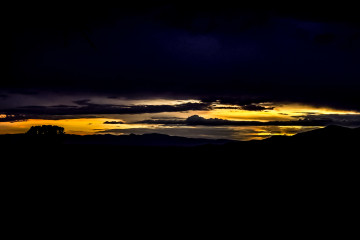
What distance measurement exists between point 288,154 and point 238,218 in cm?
1373

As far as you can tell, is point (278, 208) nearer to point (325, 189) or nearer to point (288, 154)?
point (325, 189)

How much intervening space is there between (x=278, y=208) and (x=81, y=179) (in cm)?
994

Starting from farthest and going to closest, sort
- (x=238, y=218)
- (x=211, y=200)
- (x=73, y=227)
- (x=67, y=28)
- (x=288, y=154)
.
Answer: (x=288, y=154) → (x=211, y=200) → (x=238, y=218) → (x=73, y=227) → (x=67, y=28)

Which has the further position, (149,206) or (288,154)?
(288,154)

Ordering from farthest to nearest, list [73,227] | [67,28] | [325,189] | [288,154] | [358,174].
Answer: [288,154], [358,174], [325,189], [73,227], [67,28]

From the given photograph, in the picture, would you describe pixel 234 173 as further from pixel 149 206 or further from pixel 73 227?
pixel 73 227

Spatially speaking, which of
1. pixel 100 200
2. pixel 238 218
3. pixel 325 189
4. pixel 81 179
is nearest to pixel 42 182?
pixel 81 179

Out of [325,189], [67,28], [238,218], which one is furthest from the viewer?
[325,189]

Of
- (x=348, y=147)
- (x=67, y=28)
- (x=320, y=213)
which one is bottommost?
(x=320, y=213)

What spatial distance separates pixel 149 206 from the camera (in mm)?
12531

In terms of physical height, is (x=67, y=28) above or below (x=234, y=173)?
above

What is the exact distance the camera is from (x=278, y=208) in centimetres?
1283

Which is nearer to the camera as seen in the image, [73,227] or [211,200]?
[73,227]

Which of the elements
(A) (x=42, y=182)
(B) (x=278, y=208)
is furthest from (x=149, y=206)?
(A) (x=42, y=182)
